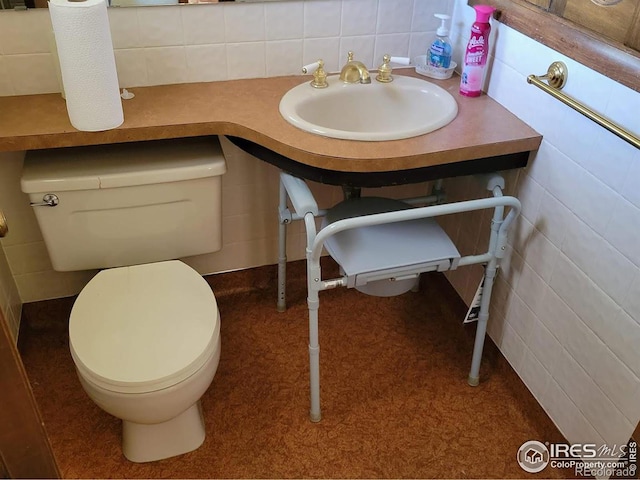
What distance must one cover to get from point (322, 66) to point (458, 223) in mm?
665

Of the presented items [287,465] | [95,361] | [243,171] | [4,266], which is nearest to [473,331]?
[287,465]

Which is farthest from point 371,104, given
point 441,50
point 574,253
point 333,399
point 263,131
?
point 333,399

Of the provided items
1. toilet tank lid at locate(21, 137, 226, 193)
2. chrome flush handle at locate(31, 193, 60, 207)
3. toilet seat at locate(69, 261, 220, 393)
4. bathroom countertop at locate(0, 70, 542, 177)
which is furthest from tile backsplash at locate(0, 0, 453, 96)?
toilet seat at locate(69, 261, 220, 393)

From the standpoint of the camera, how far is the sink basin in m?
1.56

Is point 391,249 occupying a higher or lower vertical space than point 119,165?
lower

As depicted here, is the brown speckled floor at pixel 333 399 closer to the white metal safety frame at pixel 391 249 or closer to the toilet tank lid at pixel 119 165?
the white metal safety frame at pixel 391 249

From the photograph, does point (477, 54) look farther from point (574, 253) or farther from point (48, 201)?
point (48, 201)

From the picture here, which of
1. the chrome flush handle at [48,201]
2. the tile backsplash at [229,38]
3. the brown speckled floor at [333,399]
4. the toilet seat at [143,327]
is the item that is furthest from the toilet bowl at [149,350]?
the tile backsplash at [229,38]

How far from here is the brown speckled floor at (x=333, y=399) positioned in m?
1.53

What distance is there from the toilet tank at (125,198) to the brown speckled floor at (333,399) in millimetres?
418

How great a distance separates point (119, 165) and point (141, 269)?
0.27 meters

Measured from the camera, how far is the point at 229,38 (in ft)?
5.19

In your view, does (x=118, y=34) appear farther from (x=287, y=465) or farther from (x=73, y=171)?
(x=287, y=465)

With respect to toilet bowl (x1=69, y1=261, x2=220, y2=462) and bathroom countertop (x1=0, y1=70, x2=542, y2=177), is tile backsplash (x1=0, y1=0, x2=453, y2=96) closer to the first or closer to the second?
bathroom countertop (x1=0, y1=70, x2=542, y2=177)
